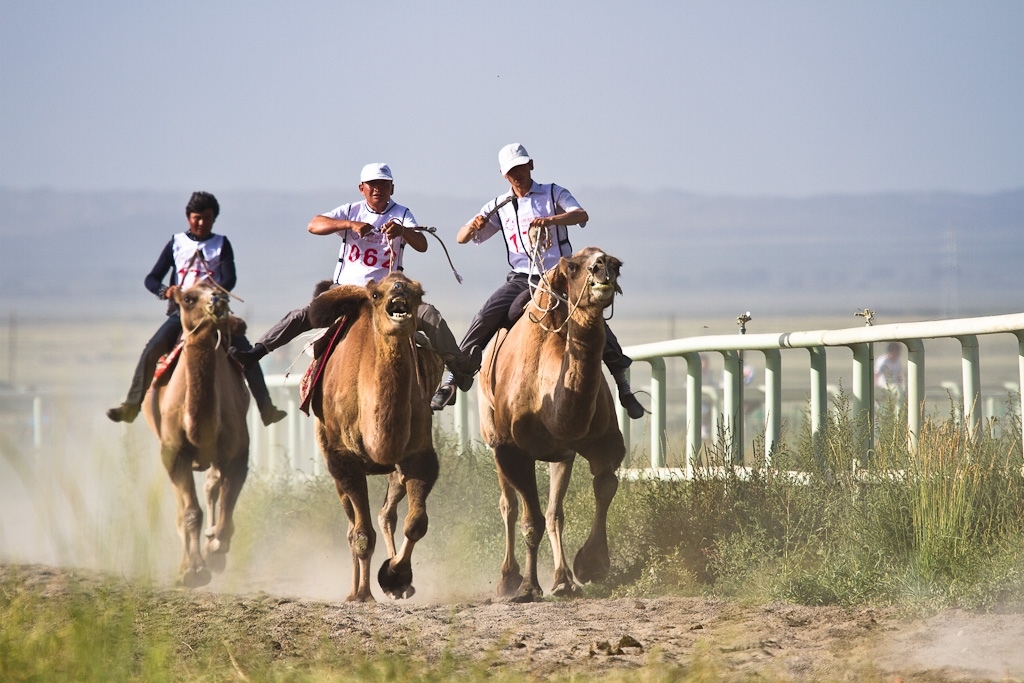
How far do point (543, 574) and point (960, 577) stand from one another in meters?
4.81

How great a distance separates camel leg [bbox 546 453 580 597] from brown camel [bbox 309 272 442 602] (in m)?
1.24

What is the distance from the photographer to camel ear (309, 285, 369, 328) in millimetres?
11234

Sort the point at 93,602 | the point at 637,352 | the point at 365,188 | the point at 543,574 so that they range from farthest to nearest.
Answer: the point at 637,352, the point at 543,574, the point at 365,188, the point at 93,602

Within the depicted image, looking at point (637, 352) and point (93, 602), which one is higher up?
point (637, 352)

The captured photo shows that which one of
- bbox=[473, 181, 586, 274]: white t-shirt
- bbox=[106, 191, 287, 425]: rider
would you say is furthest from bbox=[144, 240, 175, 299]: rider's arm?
bbox=[473, 181, 586, 274]: white t-shirt

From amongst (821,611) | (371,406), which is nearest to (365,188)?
(371,406)

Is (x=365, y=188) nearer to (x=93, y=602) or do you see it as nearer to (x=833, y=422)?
(x=833, y=422)

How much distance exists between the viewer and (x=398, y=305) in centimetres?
1044

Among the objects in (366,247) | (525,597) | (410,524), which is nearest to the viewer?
(410,524)

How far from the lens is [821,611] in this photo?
9086 mm

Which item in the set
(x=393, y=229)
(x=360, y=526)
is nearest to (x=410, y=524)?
(x=360, y=526)

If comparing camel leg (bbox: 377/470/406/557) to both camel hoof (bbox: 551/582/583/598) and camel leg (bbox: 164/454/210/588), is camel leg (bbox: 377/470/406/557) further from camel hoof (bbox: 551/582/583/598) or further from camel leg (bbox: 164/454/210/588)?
camel leg (bbox: 164/454/210/588)

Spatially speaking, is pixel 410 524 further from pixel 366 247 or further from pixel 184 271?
pixel 184 271

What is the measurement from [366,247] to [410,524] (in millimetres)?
2552
